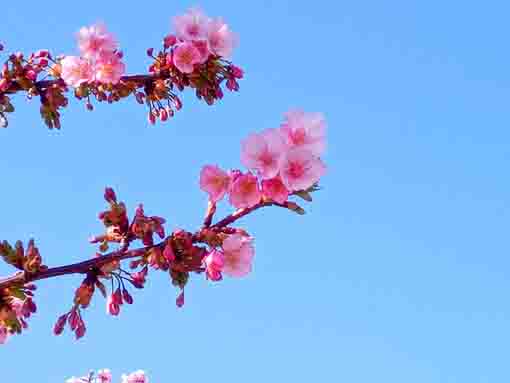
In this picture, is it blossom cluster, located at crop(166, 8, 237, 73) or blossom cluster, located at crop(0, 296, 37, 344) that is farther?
blossom cluster, located at crop(166, 8, 237, 73)

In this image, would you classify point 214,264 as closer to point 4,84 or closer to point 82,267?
point 82,267

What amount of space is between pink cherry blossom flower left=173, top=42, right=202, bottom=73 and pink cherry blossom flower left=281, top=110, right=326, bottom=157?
101 inches

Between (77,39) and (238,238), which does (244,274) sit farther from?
(77,39)

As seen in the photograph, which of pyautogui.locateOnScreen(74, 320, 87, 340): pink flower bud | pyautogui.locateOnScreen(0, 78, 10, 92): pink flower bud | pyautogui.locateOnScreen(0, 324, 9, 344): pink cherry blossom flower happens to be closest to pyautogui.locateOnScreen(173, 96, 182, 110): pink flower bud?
pyautogui.locateOnScreen(0, 78, 10, 92): pink flower bud

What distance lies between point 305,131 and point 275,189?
0.30 m

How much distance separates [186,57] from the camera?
6086 millimetres

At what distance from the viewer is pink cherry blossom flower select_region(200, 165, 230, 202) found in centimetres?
361

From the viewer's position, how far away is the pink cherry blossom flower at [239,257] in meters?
3.64

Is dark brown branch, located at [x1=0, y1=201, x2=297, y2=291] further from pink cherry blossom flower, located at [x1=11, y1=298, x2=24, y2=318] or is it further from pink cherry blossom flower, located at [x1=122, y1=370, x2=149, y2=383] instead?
pink cherry blossom flower, located at [x1=122, y1=370, x2=149, y2=383]

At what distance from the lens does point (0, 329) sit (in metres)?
4.65

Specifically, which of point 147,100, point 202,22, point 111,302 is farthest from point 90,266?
point 147,100

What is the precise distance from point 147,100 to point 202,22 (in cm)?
106

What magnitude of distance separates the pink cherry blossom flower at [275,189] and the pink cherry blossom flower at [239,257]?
0.88 feet

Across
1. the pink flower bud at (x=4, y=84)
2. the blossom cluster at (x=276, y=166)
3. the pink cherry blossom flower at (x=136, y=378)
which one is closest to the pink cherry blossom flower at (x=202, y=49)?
the pink flower bud at (x=4, y=84)
